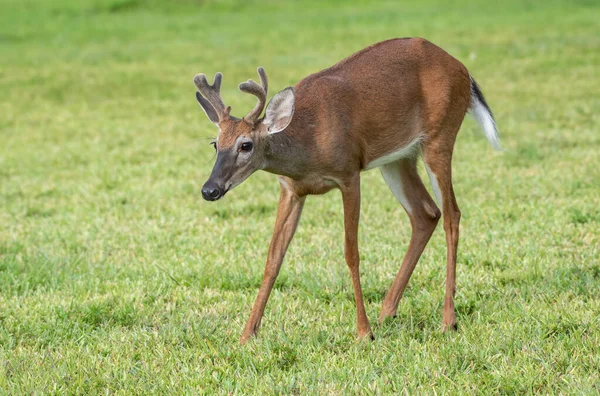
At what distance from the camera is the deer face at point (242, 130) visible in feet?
15.4

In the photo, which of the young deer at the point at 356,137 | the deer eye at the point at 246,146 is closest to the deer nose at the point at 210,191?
the young deer at the point at 356,137

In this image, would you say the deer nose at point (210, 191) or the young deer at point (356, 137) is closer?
the deer nose at point (210, 191)

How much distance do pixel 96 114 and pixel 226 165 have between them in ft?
31.8

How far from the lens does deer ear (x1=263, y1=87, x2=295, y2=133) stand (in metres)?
4.77

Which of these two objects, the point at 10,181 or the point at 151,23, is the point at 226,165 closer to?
the point at 10,181

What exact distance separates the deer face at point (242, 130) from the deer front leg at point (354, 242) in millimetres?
544

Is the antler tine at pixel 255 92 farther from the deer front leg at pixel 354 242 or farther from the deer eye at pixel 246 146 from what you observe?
the deer front leg at pixel 354 242

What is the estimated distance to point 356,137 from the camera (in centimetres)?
520

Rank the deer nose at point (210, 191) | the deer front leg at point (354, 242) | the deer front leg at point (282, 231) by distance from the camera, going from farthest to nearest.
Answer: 1. the deer front leg at point (282, 231)
2. the deer front leg at point (354, 242)
3. the deer nose at point (210, 191)

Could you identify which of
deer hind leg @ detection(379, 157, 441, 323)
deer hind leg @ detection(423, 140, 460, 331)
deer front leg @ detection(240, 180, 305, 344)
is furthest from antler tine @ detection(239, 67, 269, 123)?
deer hind leg @ detection(379, 157, 441, 323)

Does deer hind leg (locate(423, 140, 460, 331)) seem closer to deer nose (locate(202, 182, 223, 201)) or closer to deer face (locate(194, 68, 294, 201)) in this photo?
deer face (locate(194, 68, 294, 201))

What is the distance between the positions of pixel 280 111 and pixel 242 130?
0.75ft

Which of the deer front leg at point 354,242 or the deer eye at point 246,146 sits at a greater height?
the deer eye at point 246,146

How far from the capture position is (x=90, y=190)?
30.9 feet
